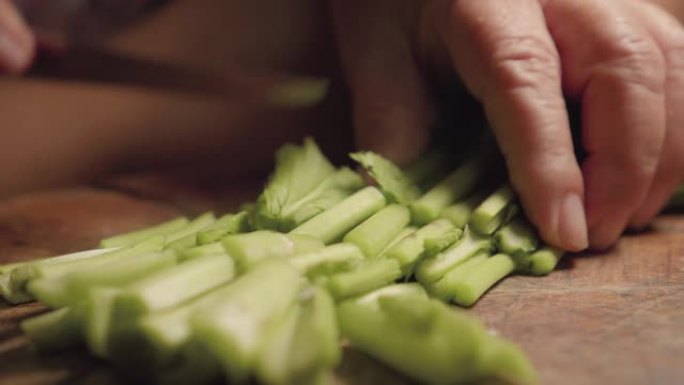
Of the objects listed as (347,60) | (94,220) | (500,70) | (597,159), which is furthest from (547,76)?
(94,220)

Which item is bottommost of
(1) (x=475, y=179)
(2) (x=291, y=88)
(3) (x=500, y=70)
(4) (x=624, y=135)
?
(4) (x=624, y=135)

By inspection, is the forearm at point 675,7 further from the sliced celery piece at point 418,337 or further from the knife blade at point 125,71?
the sliced celery piece at point 418,337

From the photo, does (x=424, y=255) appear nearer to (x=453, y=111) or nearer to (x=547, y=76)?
(x=547, y=76)

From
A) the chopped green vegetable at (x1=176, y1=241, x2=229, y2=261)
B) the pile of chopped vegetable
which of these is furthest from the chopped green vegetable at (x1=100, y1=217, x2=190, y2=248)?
the chopped green vegetable at (x1=176, y1=241, x2=229, y2=261)

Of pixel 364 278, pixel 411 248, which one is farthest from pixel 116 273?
pixel 411 248

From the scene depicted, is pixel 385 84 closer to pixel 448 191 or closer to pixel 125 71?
pixel 448 191

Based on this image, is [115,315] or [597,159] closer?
[115,315]

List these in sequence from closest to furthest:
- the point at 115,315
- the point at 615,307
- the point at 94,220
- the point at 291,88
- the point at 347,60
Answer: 1. the point at 115,315
2. the point at 615,307
3. the point at 94,220
4. the point at 347,60
5. the point at 291,88
